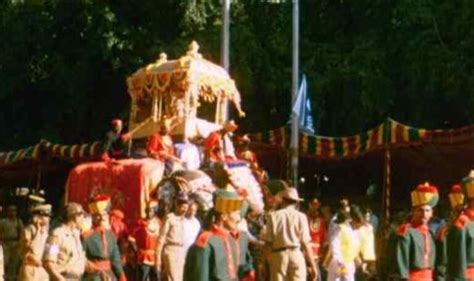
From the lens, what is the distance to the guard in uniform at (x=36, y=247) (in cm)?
1588

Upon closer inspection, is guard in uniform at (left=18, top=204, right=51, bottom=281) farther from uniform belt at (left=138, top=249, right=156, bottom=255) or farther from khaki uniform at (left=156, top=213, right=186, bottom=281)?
uniform belt at (left=138, top=249, right=156, bottom=255)

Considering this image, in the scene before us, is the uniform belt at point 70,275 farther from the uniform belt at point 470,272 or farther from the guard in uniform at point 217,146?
the guard in uniform at point 217,146

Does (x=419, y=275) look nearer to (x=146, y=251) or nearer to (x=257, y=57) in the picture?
(x=146, y=251)

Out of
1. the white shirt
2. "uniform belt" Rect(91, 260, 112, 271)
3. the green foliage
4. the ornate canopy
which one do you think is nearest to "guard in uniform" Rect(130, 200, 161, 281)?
the white shirt

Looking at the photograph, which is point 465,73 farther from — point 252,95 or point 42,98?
point 42,98

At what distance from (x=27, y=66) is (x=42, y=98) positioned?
1332mm

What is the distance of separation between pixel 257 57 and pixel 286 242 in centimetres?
1760

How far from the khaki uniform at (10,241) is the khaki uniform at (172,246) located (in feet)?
22.2

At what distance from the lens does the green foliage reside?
31516mm

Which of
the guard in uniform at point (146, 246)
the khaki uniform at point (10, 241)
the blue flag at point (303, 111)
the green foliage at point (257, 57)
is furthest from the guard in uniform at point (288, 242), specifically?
the green foliage at point (257, 57)

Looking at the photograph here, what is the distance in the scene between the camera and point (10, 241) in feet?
83.6

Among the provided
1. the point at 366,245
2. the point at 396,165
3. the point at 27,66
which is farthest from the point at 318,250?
the point at 27,66

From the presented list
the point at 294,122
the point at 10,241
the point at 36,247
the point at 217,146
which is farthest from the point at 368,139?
the point at 36,247

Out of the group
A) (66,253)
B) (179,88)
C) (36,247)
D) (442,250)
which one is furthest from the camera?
(179,88)
